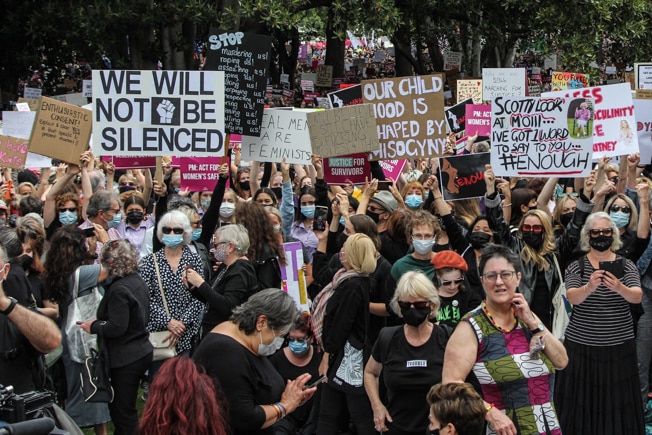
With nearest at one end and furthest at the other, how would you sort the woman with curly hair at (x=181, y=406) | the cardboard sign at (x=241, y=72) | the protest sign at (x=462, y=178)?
the woman with curly hair at (x=181, y=406) < the protest sign at (x=462, y=178) < the cardboard sign at (x=241, y=72)

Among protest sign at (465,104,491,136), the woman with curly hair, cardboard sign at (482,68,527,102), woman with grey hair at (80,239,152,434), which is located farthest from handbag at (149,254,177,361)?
cardboard sign at (482,68,527,102)

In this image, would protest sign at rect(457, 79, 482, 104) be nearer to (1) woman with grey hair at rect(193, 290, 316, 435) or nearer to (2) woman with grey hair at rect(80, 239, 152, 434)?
(2) woman with grey hair at rect(80, 239, 152, 434)

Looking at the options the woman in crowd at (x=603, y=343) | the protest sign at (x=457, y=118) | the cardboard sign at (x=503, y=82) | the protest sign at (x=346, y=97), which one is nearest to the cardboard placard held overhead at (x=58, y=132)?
the protest sign at (x=346, y=97)

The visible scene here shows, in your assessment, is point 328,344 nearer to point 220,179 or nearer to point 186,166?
point 220,179

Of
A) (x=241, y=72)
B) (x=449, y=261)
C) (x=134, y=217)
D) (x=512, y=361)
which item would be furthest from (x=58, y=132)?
(x=512, y=361)

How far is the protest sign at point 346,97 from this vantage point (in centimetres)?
1100

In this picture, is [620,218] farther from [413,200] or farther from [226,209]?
[226,209]

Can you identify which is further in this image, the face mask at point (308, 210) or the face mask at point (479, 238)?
the face mask at point (308, 210)

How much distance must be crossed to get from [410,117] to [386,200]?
168cm

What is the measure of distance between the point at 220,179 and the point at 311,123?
1.36 meters

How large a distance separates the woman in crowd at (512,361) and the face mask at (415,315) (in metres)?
0.84

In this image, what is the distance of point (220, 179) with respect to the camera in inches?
348

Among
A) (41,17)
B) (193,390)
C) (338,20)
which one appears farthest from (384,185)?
(41,17)

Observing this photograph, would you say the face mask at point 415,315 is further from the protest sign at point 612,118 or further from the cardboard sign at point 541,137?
the protest sign at point 612,118
